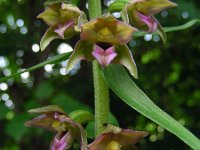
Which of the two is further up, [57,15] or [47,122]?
[57,15]

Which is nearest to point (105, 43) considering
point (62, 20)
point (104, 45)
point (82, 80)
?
point (104, 45)

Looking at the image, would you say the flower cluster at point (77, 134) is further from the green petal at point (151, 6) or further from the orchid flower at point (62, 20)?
the green petal at point (151, 6)

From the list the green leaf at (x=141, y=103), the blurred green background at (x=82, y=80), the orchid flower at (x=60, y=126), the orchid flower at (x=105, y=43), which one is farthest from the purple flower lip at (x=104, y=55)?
the blurred green background at (x=82, y=80)

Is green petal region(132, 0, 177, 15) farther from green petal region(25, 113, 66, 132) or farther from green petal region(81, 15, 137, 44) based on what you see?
green petal region(25, 113, 66, 132)

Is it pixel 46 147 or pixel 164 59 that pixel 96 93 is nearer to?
pixel 46 147

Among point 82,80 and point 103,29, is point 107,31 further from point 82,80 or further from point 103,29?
point 82,80

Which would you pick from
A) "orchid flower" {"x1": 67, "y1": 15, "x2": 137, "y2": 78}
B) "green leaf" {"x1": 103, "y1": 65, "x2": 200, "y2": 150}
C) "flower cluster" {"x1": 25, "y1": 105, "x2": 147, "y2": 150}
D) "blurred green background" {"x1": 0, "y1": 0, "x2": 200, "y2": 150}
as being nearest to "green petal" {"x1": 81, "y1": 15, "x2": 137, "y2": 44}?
"orchid flower" {"x1": 67, "y1": 15, "x2": 137, "y2": 78}

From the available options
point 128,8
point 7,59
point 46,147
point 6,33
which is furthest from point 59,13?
point 7,59
